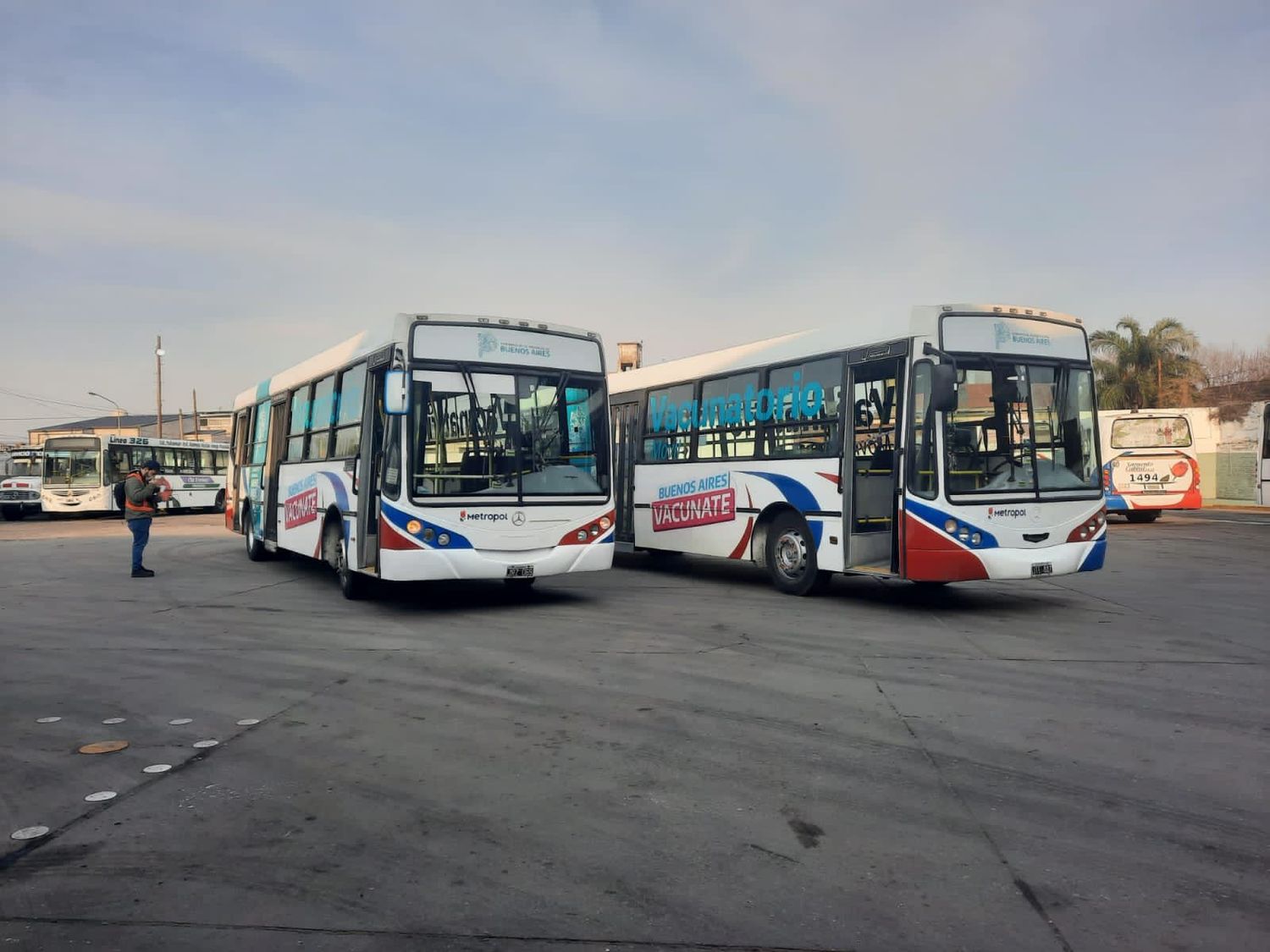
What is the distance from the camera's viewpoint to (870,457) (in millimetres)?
11125

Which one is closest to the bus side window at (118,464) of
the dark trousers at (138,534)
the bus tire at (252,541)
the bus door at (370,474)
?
the bus tire at (252,541)

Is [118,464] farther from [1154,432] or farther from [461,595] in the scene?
[1154,432]

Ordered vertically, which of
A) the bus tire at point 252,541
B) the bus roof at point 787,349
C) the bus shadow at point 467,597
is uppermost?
the bus roof at point 787,349

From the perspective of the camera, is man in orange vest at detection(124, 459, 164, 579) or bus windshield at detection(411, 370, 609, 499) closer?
bus windshield at detection(411, 370, 609, 499)

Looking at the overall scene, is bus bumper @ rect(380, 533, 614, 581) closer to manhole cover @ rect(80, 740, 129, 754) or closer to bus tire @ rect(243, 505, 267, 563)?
manhole cover @ rect(80, 740, 129, 754)

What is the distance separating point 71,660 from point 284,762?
3991 millimetres

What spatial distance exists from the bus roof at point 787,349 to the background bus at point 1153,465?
1493 centimetres

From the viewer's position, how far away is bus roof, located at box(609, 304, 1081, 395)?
10.5m

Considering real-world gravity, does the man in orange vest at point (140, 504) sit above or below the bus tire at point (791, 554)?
above

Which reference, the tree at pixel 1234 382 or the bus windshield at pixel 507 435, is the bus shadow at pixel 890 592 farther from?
the tree at pixel 1234 382

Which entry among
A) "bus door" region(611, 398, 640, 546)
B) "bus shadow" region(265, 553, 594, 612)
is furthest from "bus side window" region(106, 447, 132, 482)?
"bus door" region(611, 398, 640, 546)

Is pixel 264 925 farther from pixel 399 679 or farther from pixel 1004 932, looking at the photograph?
pixel 399 679

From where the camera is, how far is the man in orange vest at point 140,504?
49.9ft

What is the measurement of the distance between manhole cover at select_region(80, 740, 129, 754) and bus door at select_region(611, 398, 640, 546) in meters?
9.94
